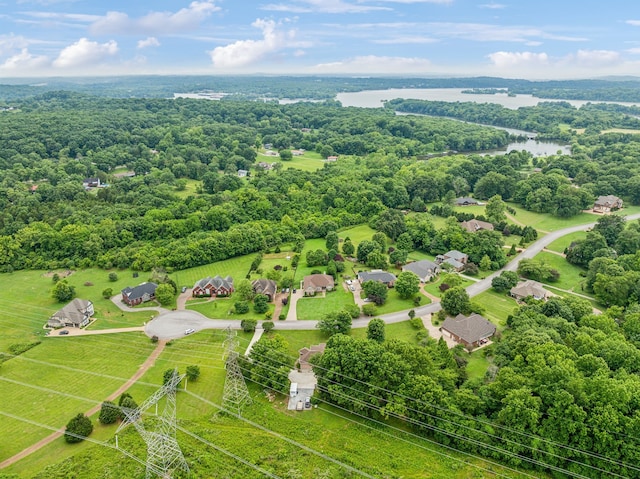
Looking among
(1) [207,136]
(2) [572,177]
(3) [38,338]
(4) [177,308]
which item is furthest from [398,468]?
(1) [207,136]

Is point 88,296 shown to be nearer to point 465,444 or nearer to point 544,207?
point 465,444

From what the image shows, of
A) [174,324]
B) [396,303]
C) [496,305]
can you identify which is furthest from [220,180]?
[496,305]

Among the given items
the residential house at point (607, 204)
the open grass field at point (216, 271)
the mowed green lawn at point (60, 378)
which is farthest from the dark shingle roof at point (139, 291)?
the residential house at point (607, 204)

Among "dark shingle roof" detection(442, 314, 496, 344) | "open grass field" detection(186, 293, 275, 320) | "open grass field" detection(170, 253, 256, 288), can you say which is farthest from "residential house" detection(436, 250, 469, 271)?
"open grass field" detection(170, 253, 256, 288)

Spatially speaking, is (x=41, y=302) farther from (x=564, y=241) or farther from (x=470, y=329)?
(x=564, y=241)

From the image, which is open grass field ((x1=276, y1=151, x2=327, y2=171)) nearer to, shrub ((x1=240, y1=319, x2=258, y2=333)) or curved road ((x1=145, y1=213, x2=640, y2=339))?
curved road ((x1=145, y1=213, x2=640, y2=339))

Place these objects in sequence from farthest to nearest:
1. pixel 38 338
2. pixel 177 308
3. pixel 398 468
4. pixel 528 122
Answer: pixel 528 122, pixel 177 308, pixel 38 338, pixel 398 468
